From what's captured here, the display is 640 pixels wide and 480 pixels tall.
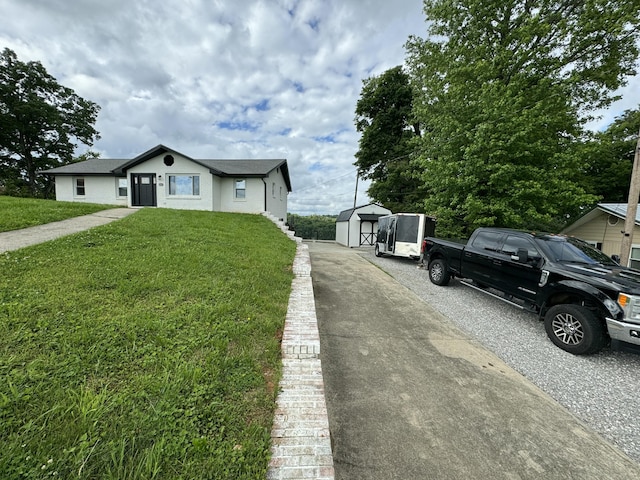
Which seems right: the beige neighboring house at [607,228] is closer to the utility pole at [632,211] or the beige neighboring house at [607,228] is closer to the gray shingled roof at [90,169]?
the utility pole at [632,211]

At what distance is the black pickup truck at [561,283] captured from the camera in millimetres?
3480

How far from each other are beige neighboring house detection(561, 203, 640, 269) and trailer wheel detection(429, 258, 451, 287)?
32.3 feet

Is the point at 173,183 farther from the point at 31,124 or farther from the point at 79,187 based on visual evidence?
the point at 31,124

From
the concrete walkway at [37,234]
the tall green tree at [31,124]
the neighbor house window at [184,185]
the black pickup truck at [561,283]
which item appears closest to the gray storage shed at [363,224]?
the neighbor house window at [184,185]

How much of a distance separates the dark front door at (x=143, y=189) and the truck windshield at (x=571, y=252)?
693 inches

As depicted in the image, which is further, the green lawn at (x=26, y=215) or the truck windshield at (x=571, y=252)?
the green lawn at (x=26, y=215)

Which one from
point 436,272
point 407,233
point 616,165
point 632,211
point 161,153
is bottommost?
point 436,272

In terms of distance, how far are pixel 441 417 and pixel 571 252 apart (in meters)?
4.65

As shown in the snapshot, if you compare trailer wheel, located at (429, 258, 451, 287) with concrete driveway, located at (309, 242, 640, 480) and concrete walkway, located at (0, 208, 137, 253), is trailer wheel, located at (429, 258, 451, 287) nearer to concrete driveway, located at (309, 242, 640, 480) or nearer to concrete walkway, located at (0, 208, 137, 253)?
concrete driveway, located at (309, 242, 640, 480)

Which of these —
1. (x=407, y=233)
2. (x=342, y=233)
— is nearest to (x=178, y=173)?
(x=407, y=233)

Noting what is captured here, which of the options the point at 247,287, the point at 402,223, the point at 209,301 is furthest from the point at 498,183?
the point at 209,301

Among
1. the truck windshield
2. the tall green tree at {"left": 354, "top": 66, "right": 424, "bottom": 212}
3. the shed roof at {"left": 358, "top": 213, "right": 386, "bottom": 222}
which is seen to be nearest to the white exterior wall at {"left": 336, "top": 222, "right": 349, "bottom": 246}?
the shed roof at {"left": 358, "top": 213, "right": 386, "bottom": 222}

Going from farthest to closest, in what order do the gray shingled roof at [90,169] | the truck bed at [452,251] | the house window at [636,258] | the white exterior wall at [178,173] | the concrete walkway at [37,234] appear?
the gray shingled roof at [90,169], the white exterior wall at [178,173], the house window at [636,258], the truck bed at [452,251], the concrete walkway at [37,234]

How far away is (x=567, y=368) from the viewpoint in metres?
3.42
